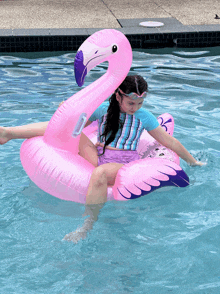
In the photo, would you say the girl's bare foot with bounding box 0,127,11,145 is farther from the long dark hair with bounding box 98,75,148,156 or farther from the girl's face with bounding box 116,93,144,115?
the girl's face with bounding box 116,93,144,115

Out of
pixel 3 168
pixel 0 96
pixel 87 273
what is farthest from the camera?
pixel 0 96

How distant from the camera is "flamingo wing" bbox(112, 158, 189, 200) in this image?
3.16 metres

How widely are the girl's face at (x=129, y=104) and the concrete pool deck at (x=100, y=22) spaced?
4.07 meters

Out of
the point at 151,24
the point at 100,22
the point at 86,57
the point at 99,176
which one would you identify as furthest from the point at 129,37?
the point at 99,176

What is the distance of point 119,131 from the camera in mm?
3385

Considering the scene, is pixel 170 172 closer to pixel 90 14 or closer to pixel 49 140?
pixel 49 140

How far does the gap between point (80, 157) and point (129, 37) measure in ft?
14.3

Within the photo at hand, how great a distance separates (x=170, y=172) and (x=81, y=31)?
179 inches

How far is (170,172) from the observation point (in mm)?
3270

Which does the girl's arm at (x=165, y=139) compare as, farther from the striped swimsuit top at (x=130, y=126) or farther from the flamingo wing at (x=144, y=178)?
the flamingo wing at (x=144, y=178)

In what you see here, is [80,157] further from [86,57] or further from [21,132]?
[86,57]

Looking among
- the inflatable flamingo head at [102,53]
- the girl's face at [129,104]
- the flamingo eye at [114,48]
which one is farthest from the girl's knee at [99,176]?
the flamingo eye at [114,48]

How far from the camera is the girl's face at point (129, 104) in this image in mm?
3236

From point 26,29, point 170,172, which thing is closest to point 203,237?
point 170,172
